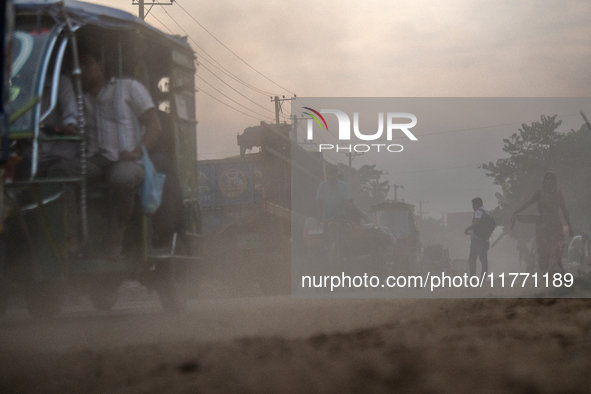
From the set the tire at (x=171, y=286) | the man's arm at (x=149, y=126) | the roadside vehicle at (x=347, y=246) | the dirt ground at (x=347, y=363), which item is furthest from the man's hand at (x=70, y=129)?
the roadside vehicle at (x=347, y=246)

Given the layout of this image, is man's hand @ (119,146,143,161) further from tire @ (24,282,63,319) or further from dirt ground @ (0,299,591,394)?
dirt ground @ (0,299,591,394)

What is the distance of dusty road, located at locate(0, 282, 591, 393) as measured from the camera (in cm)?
290

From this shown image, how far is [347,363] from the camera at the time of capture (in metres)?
3.31

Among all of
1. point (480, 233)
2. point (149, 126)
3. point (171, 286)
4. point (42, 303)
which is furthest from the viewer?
point (480, 233)

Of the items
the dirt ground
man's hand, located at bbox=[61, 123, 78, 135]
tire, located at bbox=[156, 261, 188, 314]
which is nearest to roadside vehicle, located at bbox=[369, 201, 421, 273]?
tire, located at bbox=[156, 261, 188, 314]

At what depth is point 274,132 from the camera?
1570 centimetres

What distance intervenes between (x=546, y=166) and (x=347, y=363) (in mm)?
38029

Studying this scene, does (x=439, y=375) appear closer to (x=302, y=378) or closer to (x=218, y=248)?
(x=302, y=378)

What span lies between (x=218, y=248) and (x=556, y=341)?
387 inches

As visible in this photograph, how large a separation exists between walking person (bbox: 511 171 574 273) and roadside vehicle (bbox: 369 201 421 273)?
29.4 feet

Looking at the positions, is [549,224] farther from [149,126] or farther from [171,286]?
[149,126]

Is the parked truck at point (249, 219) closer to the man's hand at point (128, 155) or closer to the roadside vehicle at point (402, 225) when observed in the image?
the roadside vehicle at point (402, 225)

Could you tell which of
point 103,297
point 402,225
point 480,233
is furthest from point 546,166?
point 103,297

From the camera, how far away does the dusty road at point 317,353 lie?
9.51 feet
